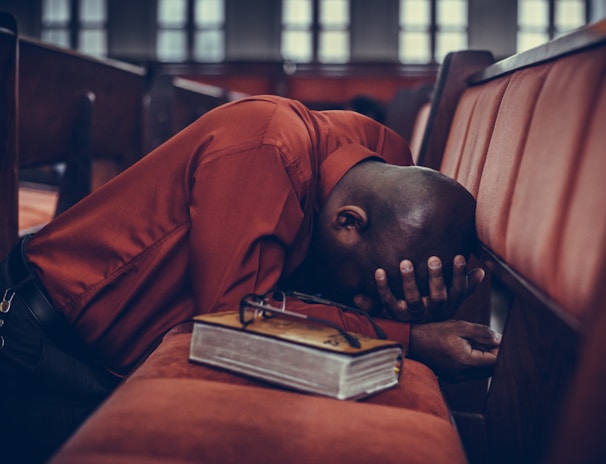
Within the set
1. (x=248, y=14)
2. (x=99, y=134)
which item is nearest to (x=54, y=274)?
(x=99, y=134)

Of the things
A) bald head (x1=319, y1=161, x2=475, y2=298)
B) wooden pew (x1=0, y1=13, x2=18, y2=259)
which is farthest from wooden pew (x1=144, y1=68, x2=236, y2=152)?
bald head (x1=319, y1=161, x2=475, y2=298)

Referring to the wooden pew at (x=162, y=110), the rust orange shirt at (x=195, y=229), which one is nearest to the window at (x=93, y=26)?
the wooden pew at (x=162, y=110)

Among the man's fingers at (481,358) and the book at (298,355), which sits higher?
the book at (298,355)

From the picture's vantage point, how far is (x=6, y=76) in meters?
1.98

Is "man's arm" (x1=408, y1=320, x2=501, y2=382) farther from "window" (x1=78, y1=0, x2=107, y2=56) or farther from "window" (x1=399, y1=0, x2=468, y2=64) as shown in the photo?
"window" (x1=78, y1=0, x2=107, y2=56)

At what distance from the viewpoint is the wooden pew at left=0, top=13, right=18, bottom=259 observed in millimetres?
1977

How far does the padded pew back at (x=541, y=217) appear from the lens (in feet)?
2.75

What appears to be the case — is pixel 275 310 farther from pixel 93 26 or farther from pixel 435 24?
pixel 93 26

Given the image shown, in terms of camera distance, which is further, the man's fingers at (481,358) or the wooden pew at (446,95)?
the wooden pew at (446,95)

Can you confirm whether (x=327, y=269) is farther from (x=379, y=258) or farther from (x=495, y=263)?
(x=495, y=263)

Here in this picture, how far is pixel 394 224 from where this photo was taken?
134 centimetres

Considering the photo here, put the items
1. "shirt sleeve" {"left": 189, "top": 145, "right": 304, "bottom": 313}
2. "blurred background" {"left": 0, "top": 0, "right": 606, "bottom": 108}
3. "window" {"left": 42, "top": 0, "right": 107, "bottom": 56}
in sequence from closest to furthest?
"shirt sleeve" {"left": 189, "top": 145, "right": 304, "bottom": 313} → "blurred background" {"left": 0, "top": 0, "right": 606, "bottom": 108} → "window" {"left": 42, "top": 0, "right": 107, "bottom": 56}

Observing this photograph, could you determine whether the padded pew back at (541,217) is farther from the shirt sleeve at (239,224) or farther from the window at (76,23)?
the window at (76,23)

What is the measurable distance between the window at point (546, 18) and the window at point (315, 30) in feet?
11.5
